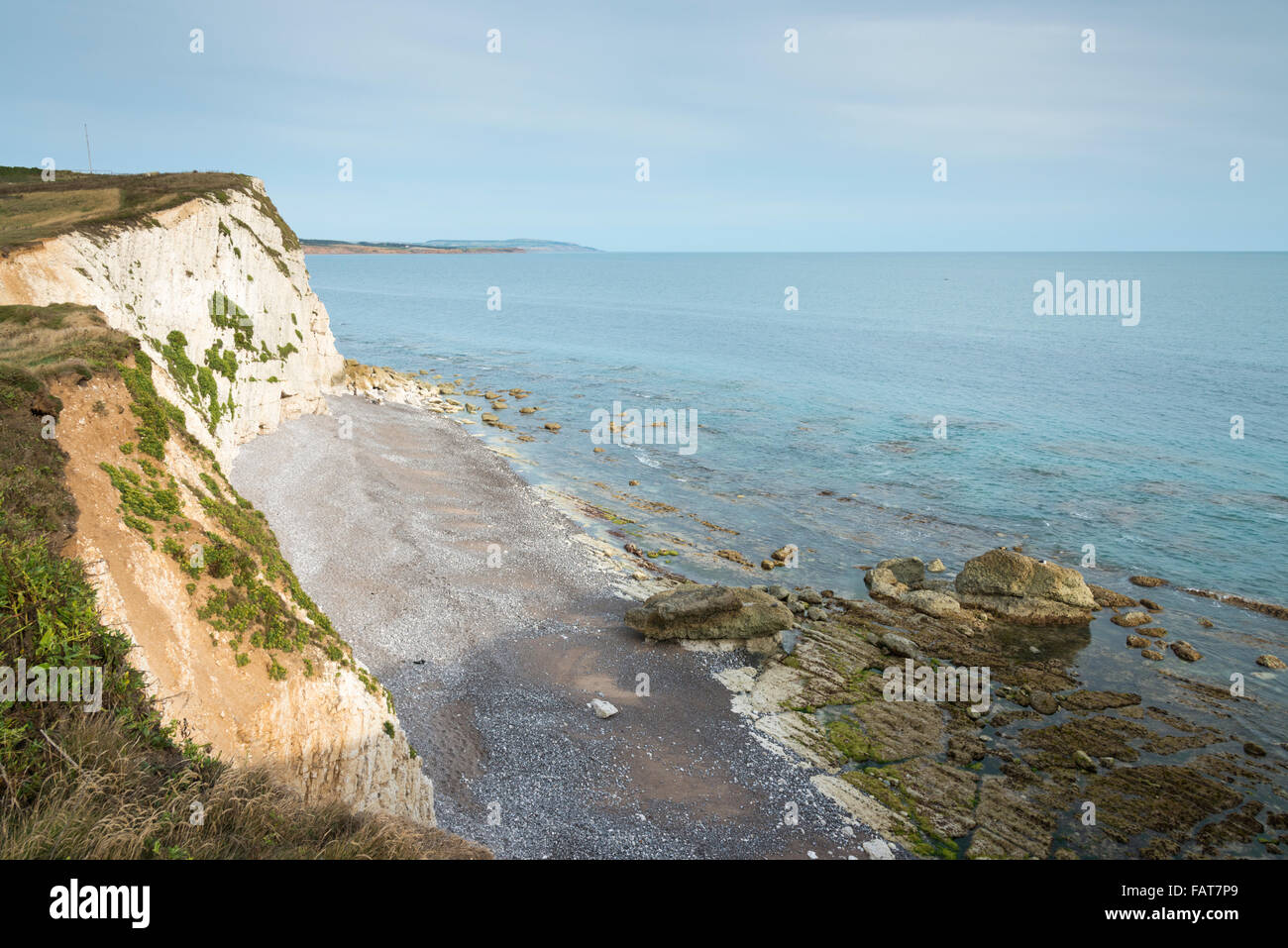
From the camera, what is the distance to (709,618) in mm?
27938

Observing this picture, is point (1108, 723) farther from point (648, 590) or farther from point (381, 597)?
point (381, 597)

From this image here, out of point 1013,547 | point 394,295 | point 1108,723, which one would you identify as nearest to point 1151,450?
point 1013,547

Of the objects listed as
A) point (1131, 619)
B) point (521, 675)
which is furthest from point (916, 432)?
point (521, 675)

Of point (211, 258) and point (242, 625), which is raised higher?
point (211, 258)

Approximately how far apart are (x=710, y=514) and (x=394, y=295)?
161m

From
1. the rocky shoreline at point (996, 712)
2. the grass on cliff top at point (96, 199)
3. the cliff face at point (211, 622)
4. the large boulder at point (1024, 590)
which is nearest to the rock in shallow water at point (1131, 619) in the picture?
the rocky shoreline at point (996, 712)

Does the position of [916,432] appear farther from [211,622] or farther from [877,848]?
[211,622]

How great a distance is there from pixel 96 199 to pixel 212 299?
7109mm

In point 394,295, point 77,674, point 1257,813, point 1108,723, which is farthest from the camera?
point 394,295

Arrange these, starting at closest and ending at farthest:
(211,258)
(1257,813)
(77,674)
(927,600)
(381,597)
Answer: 1. (77,674)
2. (1257,813)
3. (381,597)
4. (927,600)
5. (211,258)

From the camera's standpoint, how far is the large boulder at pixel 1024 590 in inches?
1220

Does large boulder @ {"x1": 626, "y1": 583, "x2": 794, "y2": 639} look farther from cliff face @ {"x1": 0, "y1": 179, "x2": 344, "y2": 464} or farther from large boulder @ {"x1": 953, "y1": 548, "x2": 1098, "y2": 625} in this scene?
cliff face @ {"x1": 0, "y1": 179, "x2": 344, "y2": 464}

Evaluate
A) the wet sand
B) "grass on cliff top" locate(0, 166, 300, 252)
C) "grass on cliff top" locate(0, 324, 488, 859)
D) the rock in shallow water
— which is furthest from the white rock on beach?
"grass on cliff top" locate(0, 166, 300, 252)

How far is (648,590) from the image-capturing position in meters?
32.1
